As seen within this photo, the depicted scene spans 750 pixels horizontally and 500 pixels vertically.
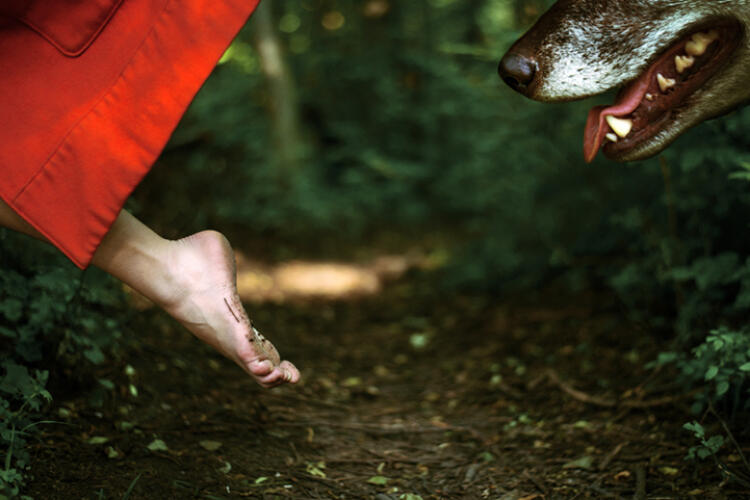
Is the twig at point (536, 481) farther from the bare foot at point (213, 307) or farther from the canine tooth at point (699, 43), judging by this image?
the canine tooth at point (699, 43)

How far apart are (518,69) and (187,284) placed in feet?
4.34

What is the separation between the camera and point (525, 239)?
5.24m

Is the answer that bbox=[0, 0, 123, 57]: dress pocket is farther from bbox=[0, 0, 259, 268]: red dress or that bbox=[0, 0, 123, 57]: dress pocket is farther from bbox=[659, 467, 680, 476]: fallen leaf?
bbox=[659, 467, 680, 476]: fallen leaf

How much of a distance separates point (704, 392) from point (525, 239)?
108 inches

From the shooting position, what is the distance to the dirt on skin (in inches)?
85.8

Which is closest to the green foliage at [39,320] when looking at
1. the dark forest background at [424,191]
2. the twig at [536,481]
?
the dark forest background at [424,191]

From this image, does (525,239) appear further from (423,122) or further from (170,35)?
(423,122)

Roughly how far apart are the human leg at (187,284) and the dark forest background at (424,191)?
0.52 metres

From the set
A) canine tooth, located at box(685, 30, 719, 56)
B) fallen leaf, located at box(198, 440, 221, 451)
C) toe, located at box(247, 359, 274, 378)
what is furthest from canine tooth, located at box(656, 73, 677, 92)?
fallen leaf, located at box(198, 440, 221, 451)

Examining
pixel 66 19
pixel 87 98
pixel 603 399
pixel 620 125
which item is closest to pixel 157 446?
pixel 87 98

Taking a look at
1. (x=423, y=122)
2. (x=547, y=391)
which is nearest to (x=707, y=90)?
(x=547, y=391)

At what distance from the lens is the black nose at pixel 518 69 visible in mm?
2252

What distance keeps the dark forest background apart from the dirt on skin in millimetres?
193

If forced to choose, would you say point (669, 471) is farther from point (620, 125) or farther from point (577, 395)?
point (620, 125)
